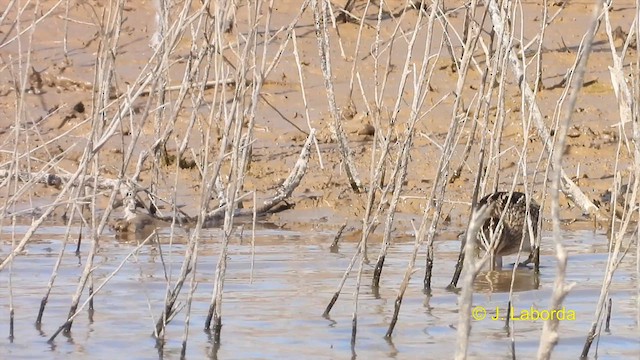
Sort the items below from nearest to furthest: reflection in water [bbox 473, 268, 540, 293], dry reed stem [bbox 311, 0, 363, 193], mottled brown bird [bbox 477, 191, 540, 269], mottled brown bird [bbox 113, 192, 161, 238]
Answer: reflection in water [bbox 473, 268, 540, 293], mottled brown bird [bbox 477, 191, 540, 269], dry reed stem [bbox 311, 0, 363, 193], mottled brown bird [bbox 113, 192, 161, 238]

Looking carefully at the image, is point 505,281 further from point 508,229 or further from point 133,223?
point 133,223

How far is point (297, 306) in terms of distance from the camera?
5.02 m

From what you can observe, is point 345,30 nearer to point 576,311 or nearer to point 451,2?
point 451,2

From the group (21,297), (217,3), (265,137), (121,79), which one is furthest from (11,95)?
(217,3)

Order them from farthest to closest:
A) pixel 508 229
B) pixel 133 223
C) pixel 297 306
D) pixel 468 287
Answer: pixel 133 223, pixel 508 229, pixel 297 306, pixel 468 287

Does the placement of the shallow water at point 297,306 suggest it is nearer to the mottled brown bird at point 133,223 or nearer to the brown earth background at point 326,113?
the mottled brown bird at point 133,223

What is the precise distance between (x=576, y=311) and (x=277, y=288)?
1.40 meters

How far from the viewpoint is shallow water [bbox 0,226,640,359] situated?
4.31 meters

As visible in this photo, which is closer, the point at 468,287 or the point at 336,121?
the point at 468,287

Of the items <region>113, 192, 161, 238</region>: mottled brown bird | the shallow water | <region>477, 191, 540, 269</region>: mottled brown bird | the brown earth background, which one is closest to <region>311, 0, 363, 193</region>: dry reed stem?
the brown earth background

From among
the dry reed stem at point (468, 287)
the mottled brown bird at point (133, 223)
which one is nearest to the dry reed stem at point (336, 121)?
the mottled brown bird at point (133, 223)

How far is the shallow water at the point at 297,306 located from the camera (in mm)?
4309

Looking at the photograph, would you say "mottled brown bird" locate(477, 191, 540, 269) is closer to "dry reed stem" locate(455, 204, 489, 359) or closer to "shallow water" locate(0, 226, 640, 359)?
"shallow water" locate(0, 226, 640, 359)

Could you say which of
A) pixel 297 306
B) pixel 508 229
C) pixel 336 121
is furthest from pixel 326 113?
pixel 297 306
